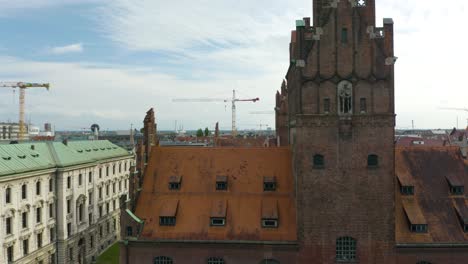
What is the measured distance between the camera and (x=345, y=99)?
41719mm

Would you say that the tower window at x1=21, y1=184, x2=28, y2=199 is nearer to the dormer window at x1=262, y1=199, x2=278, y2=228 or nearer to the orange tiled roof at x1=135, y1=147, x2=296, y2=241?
the orange tiled roof at x1=135, y1=147, x2=296, y2=241

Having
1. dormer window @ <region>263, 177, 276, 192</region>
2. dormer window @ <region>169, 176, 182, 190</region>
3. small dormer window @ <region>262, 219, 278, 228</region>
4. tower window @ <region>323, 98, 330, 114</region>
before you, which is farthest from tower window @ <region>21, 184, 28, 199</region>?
tower window @ <region>323, 98, 330, 114</region>

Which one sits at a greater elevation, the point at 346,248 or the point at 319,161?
the point at 319,161

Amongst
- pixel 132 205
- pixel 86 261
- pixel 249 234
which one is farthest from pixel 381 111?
pixel 86 261

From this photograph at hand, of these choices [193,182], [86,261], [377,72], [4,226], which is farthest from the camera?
[86,261]

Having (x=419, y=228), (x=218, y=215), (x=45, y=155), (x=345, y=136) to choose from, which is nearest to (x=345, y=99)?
(x=345, y=136)

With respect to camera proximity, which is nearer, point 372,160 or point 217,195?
point 372,160

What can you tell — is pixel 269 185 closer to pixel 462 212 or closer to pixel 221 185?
pixel 221 185

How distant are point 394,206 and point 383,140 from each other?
20.3ft

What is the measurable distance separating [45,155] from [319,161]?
46.0 metres

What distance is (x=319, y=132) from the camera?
41594 mm

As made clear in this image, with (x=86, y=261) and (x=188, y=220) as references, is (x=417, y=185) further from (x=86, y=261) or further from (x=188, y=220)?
(x=86, y=261)

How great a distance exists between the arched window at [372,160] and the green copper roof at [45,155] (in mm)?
42603

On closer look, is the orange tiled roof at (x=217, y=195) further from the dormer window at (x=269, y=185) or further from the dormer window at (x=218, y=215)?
the dormer window at (x=269, y=185)
